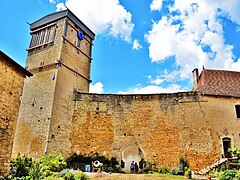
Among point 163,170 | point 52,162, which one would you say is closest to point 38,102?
point 52,162

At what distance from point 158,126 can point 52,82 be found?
8.05 meters

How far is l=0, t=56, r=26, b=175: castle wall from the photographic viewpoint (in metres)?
8.56

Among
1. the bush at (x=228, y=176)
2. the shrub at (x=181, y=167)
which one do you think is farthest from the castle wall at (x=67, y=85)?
the bush at (x=228, y=176)

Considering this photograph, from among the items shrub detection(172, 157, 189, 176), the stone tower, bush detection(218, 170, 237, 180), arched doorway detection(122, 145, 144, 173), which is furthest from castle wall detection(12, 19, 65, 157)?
bush detection(218, 170, 237, 180)

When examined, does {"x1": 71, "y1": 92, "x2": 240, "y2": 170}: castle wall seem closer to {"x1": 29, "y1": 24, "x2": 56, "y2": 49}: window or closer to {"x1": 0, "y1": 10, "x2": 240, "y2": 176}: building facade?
{"x1": 0, "y1": 10, "x2": 240, "y2": 176}: building facade

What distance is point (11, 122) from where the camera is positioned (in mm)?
9047

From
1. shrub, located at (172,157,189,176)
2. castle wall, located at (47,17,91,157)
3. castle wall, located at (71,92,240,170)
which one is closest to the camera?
shrub, located at (172,157,189,176)

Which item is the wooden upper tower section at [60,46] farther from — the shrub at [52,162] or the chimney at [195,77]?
the chimney at [195,77]

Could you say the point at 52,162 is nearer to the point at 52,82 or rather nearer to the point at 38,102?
the point at 38,102

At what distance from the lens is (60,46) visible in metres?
17.2

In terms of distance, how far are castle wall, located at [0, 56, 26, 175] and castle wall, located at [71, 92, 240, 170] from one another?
7987mm

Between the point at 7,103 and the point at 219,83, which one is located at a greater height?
the point at 219,83

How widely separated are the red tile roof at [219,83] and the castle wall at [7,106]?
1209 centimetres

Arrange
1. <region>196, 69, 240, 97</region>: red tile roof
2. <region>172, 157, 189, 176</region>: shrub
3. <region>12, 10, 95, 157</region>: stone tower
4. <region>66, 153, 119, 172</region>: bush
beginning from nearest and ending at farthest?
<region>172, 157, 189, 176</region>: shrub, <region>12, 10, 95, 157</region>: stone tower, <region>66, 153, 119, 172</region>: bush, <region>196, 69, 240, 97</region>: red tile roof
